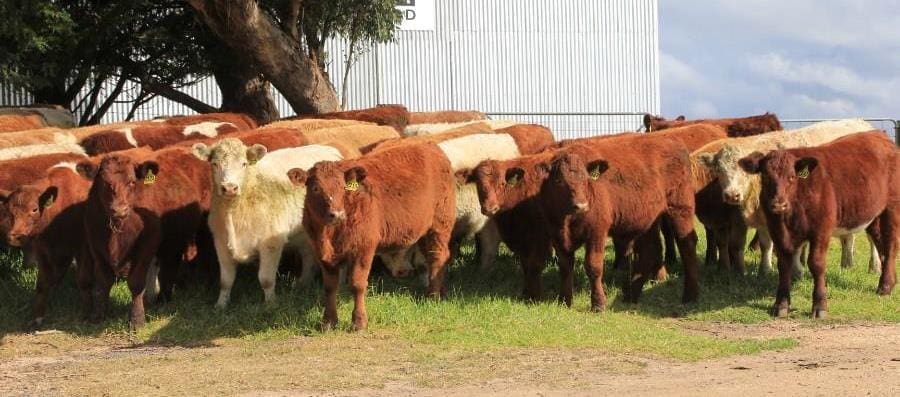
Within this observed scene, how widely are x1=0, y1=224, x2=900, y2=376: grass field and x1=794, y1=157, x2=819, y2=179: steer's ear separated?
1.39m

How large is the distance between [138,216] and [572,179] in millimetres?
4221

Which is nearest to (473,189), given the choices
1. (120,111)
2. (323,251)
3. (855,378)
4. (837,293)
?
(323,251)

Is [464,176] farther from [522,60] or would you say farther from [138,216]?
[522,60]

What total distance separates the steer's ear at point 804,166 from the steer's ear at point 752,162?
1.18 ft

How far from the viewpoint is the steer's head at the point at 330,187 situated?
11.2m

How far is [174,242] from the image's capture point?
43.7ft

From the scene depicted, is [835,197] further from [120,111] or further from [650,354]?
[120,111]

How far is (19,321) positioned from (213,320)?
2223mm

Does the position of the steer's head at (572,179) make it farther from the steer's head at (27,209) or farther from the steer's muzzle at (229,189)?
the steer's head at (27,209)

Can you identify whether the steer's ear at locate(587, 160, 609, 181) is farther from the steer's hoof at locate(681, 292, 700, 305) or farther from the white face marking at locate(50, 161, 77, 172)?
the white face marking at locate(50, 161, 77, 172)


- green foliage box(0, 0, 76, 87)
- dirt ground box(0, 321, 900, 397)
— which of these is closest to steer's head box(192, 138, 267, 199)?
dirt ground box(0, 321, 900, 397)

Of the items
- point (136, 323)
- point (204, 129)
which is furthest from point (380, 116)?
point (136, 323)

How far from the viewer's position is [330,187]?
37.0ft

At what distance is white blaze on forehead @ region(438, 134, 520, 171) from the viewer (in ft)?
49.2
